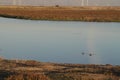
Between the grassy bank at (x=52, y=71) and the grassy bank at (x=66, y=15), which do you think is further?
the grassy bank at (x=66, y=15)

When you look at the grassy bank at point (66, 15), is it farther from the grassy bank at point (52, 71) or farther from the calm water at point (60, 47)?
the grassy bank at point (52, 71)

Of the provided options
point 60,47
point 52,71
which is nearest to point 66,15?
point 60,47

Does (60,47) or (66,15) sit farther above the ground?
(66,15)

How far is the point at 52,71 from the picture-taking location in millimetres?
17156

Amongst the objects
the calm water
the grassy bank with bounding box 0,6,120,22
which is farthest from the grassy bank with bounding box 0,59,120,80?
the grassy bank with bounding box 0,6,120,22

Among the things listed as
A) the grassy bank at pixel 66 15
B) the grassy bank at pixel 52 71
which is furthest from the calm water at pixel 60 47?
the grassy bank at pixel 66 15

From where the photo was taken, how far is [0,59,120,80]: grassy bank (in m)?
14.6

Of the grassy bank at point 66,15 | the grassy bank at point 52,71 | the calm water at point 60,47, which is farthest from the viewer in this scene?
the grassy bank at point 66,15

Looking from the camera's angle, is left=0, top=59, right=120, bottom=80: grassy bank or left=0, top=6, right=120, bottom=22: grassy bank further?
left=0, top=6, right=120, bottom=22: grassy bank

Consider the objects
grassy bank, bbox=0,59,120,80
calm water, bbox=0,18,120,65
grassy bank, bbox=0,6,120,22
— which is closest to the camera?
grassy bank, bbox=0,59,120,80

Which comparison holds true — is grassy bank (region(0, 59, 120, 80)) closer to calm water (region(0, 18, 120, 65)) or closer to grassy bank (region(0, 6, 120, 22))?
calm water (region(0, 18, 120, 65))

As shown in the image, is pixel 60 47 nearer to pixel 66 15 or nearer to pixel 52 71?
pixel 52 71

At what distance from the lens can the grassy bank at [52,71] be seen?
47.8 feet

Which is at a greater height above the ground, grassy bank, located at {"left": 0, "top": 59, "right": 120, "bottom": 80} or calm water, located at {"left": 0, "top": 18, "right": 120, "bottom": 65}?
calm water, located at {"left": 0, "top": 18, "right": 120, "bottom": 65}
